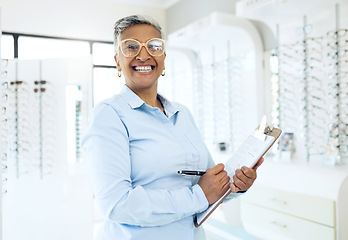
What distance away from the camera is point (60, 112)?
238cm

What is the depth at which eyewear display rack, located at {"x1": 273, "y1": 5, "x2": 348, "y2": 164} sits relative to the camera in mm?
2127

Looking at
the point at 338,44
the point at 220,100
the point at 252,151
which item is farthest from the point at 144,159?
the point at 220,100

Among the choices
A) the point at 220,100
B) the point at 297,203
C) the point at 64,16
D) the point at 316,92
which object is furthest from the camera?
the point at 64,16

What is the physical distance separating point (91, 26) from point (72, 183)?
7.56ft

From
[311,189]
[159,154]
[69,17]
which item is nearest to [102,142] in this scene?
[159,154]

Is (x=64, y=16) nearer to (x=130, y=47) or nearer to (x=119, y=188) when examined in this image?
(x=130, y=47)

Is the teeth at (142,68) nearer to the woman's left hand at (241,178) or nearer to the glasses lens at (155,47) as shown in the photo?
the glasses lens at (155,47)

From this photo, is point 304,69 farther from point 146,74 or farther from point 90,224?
point 90,224

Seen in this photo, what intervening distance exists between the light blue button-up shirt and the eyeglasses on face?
0.11m

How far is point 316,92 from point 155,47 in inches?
69.9

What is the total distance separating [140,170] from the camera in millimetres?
901

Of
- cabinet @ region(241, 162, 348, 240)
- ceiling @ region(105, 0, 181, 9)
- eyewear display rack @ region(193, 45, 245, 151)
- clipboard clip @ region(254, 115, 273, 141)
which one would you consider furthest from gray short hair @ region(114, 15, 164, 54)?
ceiling @ region(105, 0, 181, 9)

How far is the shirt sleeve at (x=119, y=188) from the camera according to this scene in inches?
32.6

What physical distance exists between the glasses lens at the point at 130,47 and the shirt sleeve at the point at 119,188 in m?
0.18
